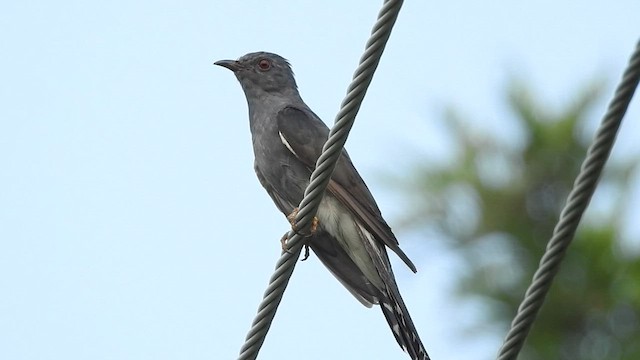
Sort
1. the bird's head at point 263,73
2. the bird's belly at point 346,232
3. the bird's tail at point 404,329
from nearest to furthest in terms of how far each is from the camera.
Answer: the bird's tail at point 404,329 < the bird's belly at point 346,232 < the bird's head at point 263,73

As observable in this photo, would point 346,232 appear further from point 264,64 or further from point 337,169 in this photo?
point 264,64

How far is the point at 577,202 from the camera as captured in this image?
9.75 feet

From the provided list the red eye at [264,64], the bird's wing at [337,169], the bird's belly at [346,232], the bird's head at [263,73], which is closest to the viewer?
the bird's wing at [337,169]

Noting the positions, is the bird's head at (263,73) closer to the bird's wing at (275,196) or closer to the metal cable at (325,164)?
the bird's wing at (275,196)

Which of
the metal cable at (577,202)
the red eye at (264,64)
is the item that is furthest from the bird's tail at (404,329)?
the red eye at (264,64)

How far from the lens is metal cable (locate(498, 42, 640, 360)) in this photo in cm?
288

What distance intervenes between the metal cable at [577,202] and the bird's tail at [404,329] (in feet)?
7.11

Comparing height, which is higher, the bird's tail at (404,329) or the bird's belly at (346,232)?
the bird's belly at (346,232)

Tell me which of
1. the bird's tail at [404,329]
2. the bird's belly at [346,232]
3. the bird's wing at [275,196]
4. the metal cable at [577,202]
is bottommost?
the metal cable at [577,202]

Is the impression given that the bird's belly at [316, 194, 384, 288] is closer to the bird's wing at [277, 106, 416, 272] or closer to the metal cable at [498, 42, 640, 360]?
the bird's wing at [277, 106, 416, 272]

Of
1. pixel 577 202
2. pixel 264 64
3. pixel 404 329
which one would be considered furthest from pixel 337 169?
pixel 577 202

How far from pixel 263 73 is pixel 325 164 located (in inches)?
152

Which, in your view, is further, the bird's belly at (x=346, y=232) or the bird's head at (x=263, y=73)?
the bird's head at (x=263, y=73)

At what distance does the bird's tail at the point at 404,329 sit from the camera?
5.32 meters
